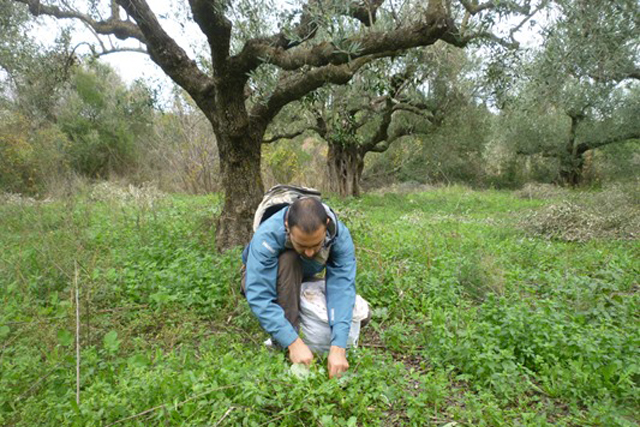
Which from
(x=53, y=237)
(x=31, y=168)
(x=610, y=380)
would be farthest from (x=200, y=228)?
(x=31, y=168)

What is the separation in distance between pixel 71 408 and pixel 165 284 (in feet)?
6.55

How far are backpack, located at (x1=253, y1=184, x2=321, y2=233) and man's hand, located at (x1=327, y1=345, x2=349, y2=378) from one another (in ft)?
3.59

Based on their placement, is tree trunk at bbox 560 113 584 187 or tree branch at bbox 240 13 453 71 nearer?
tree branch at bbox 240 13 453 71

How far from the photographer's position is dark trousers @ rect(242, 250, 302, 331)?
112 inches

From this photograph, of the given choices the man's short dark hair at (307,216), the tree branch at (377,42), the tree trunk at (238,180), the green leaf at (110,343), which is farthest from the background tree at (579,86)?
the green leaf at (110,343)

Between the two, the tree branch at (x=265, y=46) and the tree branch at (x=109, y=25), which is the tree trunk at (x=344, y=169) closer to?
the tree branch at (x=109, y=25)

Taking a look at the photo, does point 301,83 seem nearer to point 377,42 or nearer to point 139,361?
point 377,42

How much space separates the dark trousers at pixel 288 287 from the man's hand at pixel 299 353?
242 mm

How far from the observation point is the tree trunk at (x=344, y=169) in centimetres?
1496

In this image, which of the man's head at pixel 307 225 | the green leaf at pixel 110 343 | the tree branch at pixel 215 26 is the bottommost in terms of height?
the green leaf at pixel 110 343

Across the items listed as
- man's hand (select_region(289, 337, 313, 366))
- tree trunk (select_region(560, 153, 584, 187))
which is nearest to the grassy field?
man's hand (select_region(289, 337, 313, 366))

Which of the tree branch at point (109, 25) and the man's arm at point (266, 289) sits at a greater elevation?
the tree branch at point (109, 25)

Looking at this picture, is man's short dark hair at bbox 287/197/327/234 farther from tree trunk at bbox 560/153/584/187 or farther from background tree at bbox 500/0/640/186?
tree trunk at bbox 560/153/584/187

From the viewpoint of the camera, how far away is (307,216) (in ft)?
8.46
